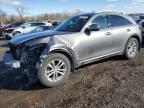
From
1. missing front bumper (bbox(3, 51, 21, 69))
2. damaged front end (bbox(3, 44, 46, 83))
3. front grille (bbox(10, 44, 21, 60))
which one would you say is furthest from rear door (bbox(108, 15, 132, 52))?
missing front bumper (bbox(3, 51, 21, 69))

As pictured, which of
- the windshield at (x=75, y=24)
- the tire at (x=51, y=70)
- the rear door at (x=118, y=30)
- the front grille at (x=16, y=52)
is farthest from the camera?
the rear door at (x=118, y=30)

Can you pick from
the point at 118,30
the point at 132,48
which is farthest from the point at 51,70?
the point at 132,48

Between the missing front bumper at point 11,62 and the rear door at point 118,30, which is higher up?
the rear door at point 118,30

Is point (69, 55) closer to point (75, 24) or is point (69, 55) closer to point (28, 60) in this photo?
point (28, 60)

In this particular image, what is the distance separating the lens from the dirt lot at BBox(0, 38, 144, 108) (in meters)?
4.54

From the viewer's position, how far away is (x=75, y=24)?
272 inches

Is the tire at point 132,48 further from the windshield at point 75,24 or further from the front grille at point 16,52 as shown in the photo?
the front grille at point 16,52

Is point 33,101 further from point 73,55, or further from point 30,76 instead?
point 73,55

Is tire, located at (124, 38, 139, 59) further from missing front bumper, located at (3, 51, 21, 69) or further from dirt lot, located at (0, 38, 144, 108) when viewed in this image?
missing front bumper, located at (3, 51, 21, 69)

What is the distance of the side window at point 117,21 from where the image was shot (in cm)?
739

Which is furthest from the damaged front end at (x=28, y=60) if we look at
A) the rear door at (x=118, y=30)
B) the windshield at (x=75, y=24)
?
the rear door at (x=118, y=30)

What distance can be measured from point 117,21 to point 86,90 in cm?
316

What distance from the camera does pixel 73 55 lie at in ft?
19.9

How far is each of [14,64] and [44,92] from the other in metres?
0.94
